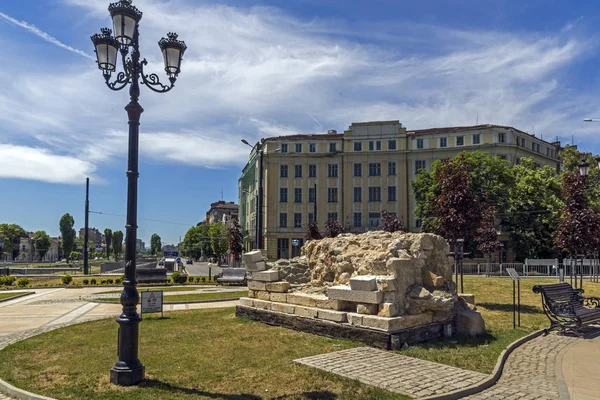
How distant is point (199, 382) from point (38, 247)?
125 meters

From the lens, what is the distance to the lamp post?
7.00 metres

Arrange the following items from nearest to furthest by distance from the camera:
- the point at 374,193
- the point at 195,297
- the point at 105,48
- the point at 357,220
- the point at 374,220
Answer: the point at 105,48 < the point at 195,297 < the point at 374,220 < the point at 357,220 < the point at 374,193

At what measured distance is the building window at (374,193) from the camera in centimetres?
6012

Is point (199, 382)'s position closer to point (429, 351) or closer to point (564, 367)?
point (429, 351)

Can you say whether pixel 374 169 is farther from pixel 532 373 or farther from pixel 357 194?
pixel 532 373

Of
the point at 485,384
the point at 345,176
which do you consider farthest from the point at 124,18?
the point at 345,176

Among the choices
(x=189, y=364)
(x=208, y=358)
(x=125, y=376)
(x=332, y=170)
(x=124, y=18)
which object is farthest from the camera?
(x=332, y=170)

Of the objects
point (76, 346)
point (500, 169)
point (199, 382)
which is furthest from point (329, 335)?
point (500, 169)

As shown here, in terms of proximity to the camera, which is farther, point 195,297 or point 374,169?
point 374,169

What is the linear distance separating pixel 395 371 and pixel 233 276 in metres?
22.3

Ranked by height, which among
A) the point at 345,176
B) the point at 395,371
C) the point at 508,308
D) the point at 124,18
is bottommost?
the point at 508,308

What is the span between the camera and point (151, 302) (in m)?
13.9

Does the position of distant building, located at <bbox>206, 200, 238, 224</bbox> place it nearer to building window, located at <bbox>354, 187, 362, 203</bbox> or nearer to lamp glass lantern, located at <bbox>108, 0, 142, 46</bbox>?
building window, located at <bbox>354, 187, 362, 203</bbox>

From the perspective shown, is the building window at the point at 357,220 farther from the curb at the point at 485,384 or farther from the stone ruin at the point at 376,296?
the curb at the point at 485,384
